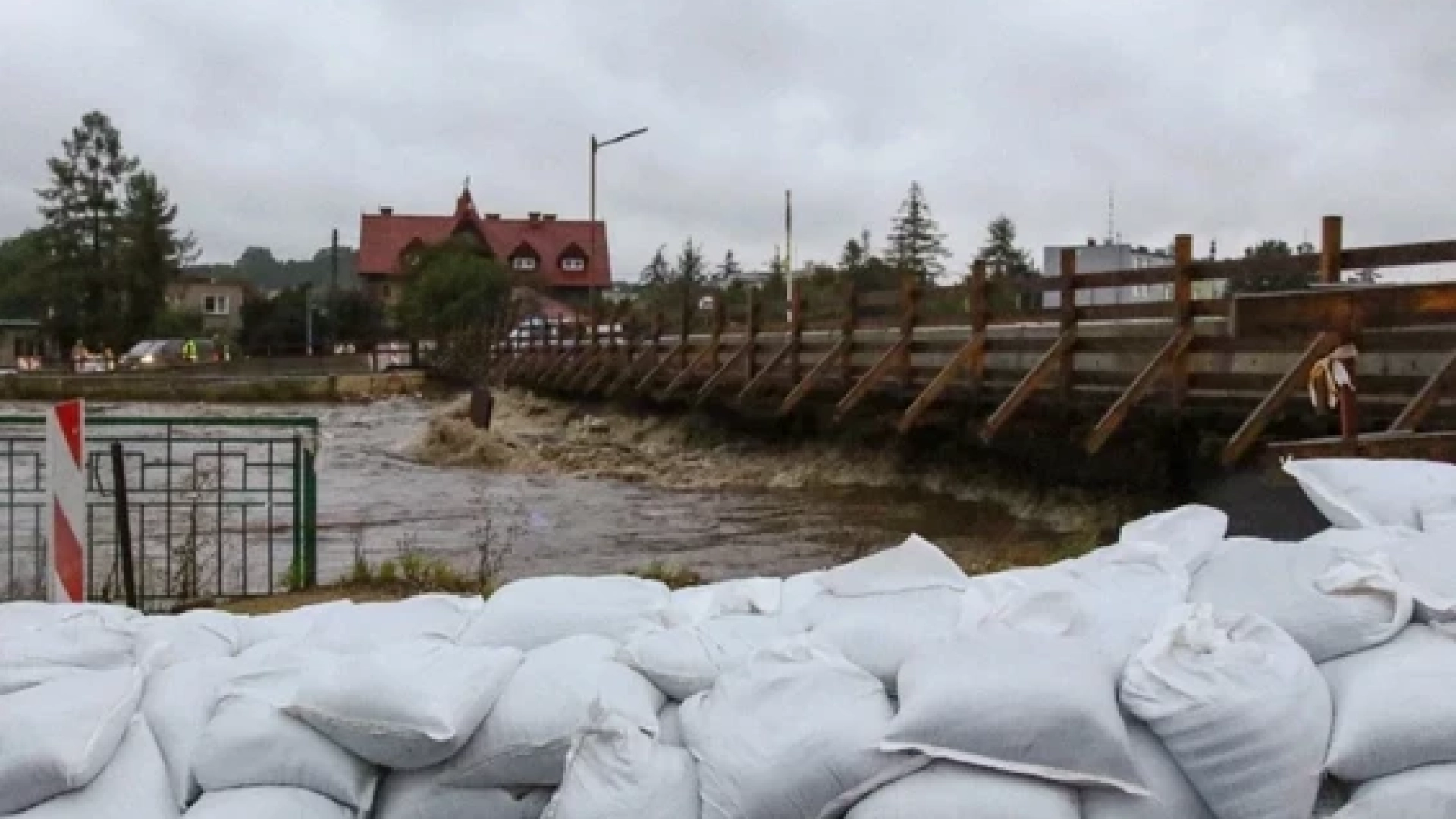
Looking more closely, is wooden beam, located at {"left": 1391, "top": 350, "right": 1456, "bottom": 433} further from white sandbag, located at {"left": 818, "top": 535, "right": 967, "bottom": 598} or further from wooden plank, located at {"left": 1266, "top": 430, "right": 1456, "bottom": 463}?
white sandbag, located at {"left": 818, "top": 535, "right": 967, "bottom": 598}

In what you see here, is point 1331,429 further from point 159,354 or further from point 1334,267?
point 159,354

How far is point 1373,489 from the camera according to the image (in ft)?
10.9

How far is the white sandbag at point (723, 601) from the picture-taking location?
2.86m

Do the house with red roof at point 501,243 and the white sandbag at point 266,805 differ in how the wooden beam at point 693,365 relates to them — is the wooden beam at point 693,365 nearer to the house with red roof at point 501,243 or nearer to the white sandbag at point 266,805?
the white sandbag at point 266,805

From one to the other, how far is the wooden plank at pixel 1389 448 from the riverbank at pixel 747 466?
4666 mm

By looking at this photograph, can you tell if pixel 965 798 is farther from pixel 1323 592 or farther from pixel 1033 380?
pixel 1033 380

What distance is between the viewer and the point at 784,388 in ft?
70.4

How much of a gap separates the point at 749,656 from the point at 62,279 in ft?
248

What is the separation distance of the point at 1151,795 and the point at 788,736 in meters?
0.52

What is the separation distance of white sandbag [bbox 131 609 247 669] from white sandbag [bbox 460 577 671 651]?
1.45 feet

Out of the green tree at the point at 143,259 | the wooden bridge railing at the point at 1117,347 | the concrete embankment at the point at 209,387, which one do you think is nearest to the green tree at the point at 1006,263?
the wooden bridge railing at the point at 1117,347

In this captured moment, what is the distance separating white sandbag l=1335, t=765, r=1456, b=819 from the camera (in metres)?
2.29

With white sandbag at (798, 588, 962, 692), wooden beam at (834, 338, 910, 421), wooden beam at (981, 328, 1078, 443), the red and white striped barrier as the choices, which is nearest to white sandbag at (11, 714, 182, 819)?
white sandbag at (798, 588, 962, 692)

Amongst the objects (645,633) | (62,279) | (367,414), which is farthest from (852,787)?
(62,279)
